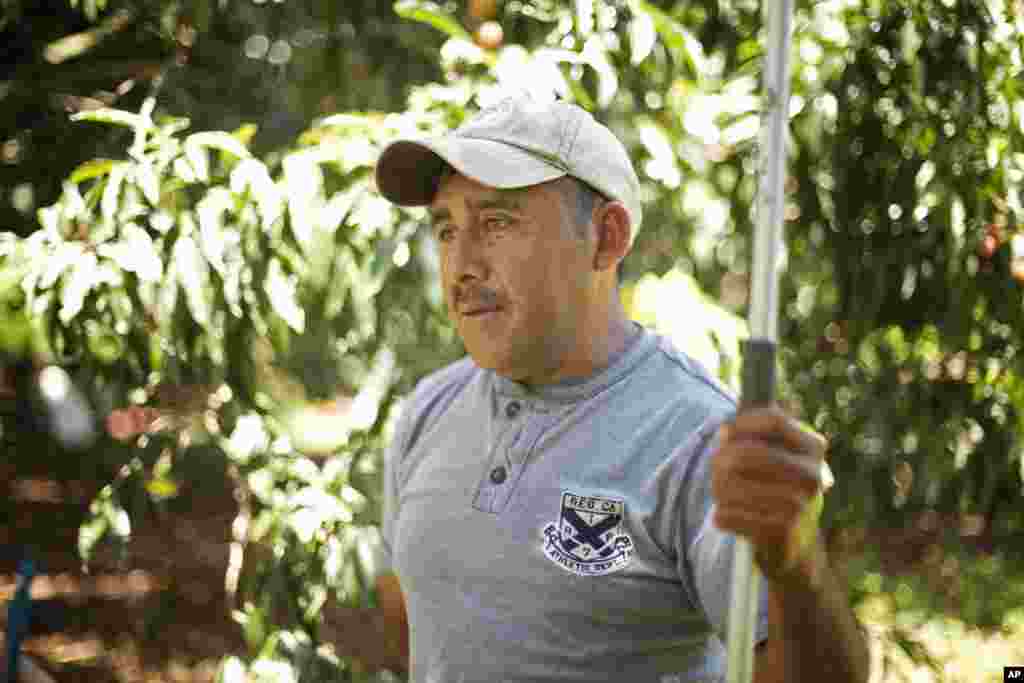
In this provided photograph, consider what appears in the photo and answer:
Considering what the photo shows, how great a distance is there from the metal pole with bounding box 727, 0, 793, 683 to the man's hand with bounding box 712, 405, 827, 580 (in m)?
0.03

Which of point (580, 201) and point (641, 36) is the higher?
point (641, 36)

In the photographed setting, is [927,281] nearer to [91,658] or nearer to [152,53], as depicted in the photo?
[152,53]

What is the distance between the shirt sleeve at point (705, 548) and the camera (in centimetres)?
143

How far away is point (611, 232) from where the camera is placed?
1.75 m

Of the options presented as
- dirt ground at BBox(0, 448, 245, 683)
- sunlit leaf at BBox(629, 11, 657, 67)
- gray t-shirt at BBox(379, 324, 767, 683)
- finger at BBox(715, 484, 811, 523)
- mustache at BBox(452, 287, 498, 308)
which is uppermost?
sunlit leaf at BBox(629, 11, 657, 67)

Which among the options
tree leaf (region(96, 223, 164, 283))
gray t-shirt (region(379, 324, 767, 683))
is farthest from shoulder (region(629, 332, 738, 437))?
tree leaf (region(96, 223, 164, 283))

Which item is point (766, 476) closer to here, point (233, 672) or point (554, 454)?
point (554, 454)

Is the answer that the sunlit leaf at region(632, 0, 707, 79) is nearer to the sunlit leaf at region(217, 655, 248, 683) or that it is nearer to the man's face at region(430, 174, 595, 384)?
the man's face at region(430, 174, 595, 384)

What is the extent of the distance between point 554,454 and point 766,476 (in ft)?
1.65

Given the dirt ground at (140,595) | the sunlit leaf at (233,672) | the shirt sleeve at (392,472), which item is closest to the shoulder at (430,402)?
the shirt sleeve at (392,472)

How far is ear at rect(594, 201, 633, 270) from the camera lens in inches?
68.4

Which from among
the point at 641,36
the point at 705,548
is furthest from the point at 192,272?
the point at 705,548

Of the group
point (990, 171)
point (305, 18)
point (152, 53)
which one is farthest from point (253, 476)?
point (990, 171)

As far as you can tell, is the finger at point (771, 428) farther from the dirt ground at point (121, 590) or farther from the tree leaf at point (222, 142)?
the dirt ground at point (121, 590)
